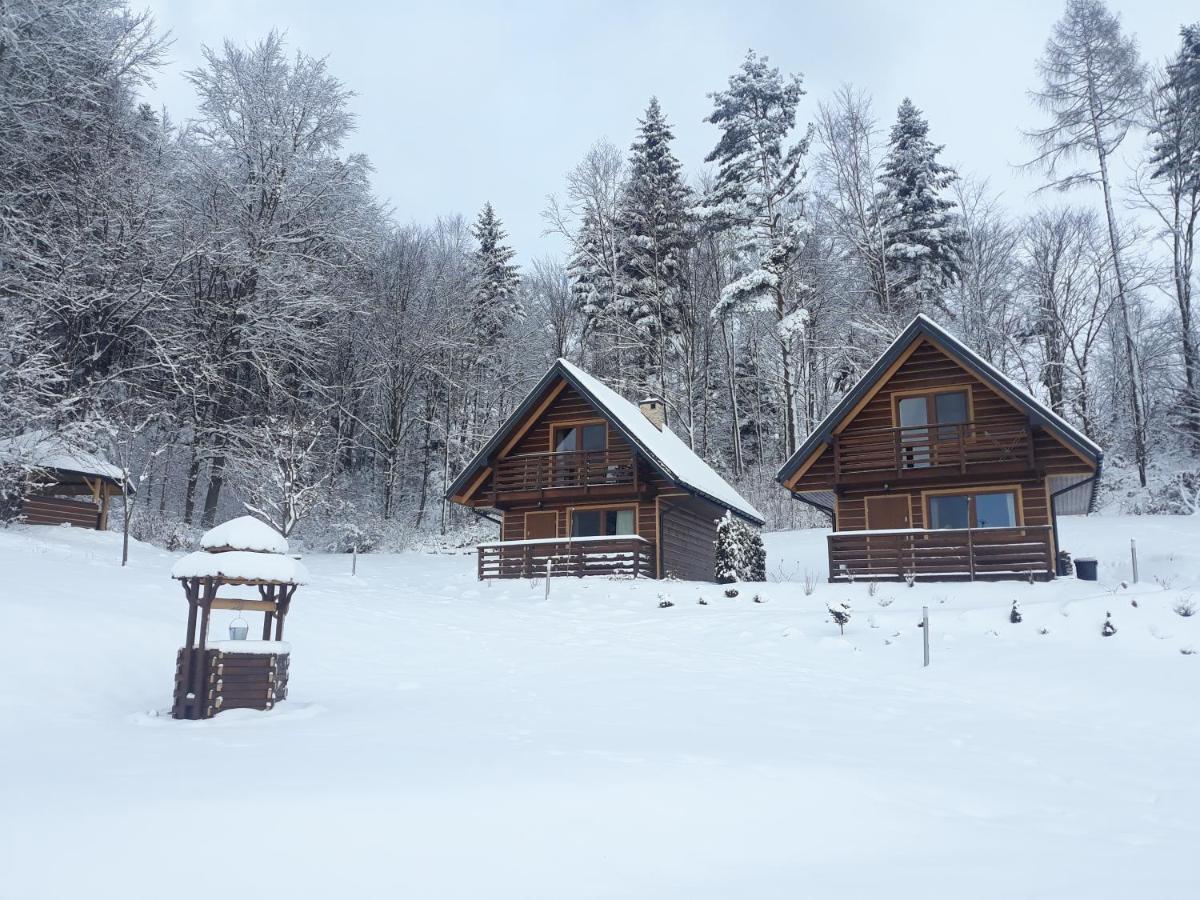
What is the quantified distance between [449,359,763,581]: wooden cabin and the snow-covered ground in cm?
723

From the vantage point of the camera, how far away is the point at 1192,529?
23.4 metres

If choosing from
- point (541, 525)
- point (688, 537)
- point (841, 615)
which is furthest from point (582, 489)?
point (841, 615)

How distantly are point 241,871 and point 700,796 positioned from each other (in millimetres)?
2900

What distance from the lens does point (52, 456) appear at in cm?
2186

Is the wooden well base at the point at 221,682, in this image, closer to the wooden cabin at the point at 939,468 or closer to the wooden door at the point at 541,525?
the wooden cabin at the point at 939,468

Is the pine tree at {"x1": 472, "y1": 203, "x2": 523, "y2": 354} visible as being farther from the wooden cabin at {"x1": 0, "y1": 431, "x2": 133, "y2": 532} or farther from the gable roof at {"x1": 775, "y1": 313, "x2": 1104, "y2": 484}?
the gable roof at {"x1": 775, "y1": 313, "x2": 1104, "y2": 484}

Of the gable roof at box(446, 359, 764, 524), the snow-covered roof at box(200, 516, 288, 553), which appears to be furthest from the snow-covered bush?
the snow-covered roof at box(200, 516, 288, 553)

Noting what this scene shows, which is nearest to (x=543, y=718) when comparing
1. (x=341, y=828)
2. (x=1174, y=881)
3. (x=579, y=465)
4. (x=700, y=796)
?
(x=700, y=796)

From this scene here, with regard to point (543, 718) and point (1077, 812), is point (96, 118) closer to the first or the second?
point (543, 718)

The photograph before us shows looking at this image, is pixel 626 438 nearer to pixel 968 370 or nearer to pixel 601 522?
pixel 601 522

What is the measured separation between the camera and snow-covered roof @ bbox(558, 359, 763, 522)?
22.9 m

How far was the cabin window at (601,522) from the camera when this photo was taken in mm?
24641

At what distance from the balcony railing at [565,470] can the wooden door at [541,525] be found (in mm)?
1029

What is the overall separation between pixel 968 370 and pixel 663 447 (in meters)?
8.49
